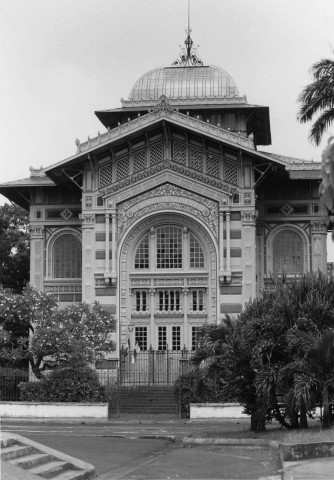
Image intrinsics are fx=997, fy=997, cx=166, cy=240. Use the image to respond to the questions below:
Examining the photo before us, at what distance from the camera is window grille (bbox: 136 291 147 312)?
49844 millimetres

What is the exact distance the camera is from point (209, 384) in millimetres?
28047

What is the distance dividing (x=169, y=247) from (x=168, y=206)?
217cm

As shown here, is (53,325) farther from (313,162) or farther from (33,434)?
(313,162)

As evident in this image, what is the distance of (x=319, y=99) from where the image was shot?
127ft

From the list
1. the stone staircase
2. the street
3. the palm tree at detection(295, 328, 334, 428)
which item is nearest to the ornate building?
the street

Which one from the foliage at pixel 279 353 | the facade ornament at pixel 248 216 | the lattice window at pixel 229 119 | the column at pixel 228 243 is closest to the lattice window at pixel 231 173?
the facade ornament at pixel 248 216

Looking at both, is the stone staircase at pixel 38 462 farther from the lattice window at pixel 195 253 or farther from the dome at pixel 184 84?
the dome at pixel 184 84

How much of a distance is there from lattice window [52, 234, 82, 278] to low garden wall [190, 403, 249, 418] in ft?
57.6

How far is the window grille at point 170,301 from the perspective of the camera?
164 feet

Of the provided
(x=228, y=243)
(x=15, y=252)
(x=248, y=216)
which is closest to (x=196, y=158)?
(x=248, y=216)

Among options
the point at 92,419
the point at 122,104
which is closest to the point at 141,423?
the point at 92,419

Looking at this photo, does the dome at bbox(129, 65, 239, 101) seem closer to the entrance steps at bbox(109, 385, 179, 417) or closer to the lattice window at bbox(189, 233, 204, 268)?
the lattice window at bbox(189, 233, 204, 268)

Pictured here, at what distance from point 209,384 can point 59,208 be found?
26.5 m

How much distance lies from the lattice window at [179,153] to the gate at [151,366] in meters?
9.52
